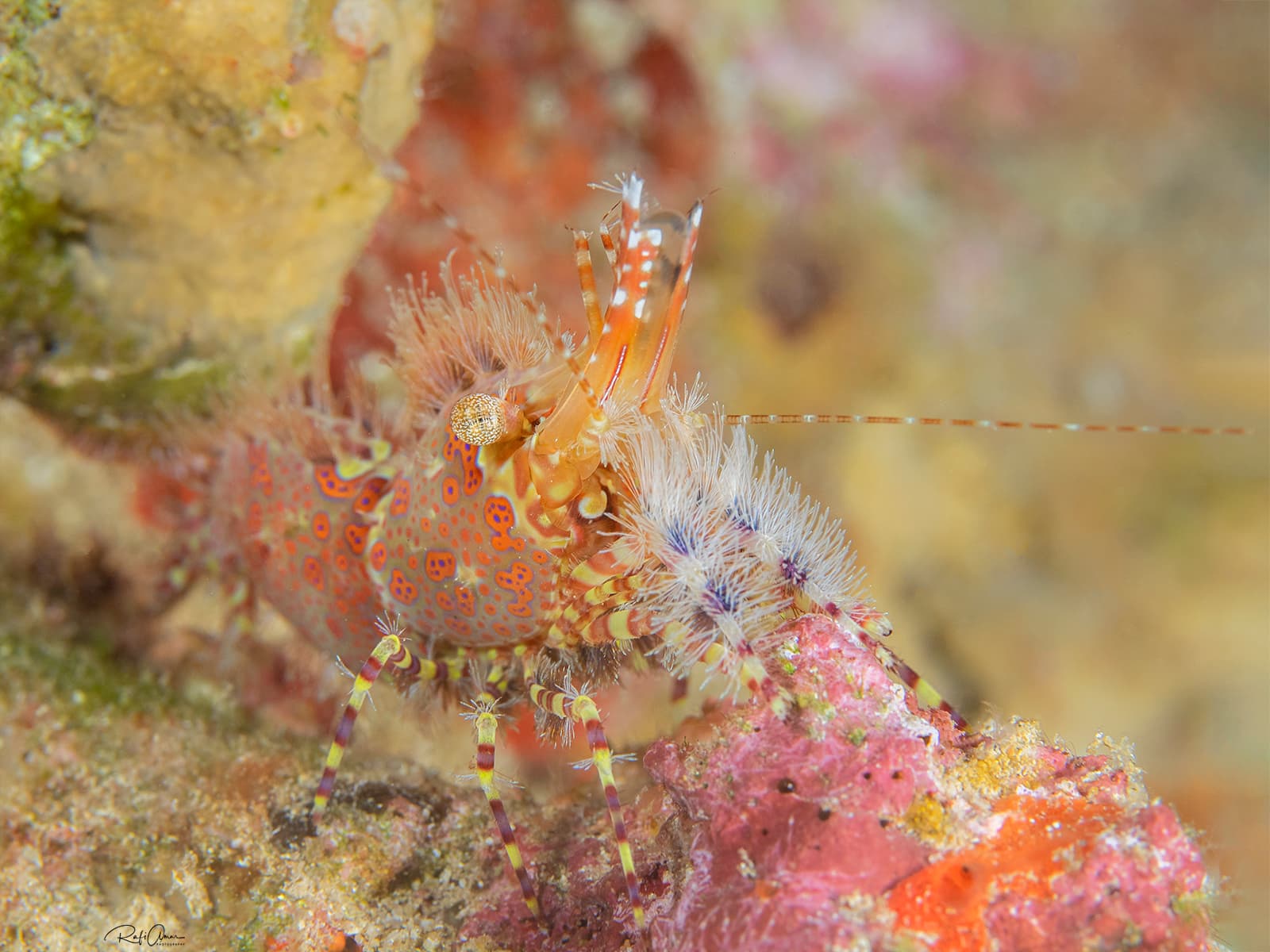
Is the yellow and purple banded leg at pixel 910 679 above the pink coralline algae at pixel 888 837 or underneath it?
above

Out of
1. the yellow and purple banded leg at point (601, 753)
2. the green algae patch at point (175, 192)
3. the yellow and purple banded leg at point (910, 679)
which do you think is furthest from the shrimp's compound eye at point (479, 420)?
the green algae patch at point (175, 192)

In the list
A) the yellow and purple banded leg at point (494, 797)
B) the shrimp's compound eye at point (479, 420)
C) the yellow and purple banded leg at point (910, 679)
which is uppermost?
the shrimp's compound eye at point (479, 420)

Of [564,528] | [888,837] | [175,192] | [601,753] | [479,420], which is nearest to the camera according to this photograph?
[888,837]

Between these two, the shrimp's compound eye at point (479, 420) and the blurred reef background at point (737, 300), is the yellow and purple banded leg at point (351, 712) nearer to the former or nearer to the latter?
the blurred reef background at point (737, 300)

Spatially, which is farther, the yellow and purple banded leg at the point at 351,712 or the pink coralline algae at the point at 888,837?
the yellow and purple banded leg at the point at 351,712

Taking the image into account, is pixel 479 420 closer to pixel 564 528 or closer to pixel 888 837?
pixel 564 528

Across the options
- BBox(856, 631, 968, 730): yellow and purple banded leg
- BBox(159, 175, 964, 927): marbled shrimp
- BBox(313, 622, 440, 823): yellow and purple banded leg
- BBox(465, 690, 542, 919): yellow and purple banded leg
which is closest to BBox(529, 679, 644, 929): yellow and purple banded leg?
BBox(159, 175, 964, 927): marbled shrimp

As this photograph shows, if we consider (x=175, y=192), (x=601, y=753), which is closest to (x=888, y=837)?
(x=601, y=753)
